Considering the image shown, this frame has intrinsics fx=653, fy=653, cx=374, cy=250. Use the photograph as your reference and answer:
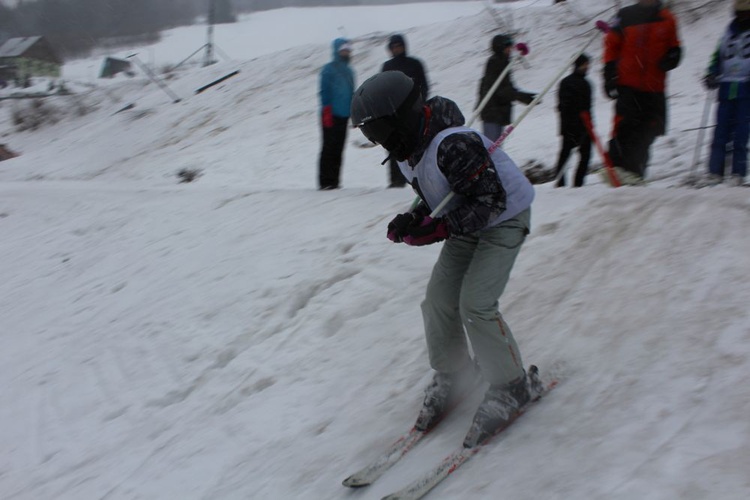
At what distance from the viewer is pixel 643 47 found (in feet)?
21.3

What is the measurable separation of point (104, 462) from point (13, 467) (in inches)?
32.7

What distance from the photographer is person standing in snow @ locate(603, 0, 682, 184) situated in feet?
21.1

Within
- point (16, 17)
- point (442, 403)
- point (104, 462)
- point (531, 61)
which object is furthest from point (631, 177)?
point (16, 17)

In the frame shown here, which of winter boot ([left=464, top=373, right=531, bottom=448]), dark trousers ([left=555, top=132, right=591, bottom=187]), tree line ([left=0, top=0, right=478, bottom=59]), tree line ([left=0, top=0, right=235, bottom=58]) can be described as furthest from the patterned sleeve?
tree line ([left=0, top=0, right=235, bottom=58])

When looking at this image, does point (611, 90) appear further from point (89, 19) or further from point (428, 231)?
→ point (89, 19)

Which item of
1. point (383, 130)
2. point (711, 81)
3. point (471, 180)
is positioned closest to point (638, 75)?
point (711, 81)

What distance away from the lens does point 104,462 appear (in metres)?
4.66

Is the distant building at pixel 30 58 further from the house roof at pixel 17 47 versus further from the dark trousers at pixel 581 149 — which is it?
the dark trousers at pixel 581 149

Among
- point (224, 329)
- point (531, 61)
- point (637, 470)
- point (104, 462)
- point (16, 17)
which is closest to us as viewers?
point (637, 470)

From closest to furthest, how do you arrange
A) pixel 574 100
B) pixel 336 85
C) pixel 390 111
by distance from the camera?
pixel 390 111 < pixel 574 100 < pixel 336 85

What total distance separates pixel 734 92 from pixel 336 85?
176 inches

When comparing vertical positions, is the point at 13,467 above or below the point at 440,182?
below

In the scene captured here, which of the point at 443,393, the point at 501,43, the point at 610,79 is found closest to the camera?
the point at 443,393

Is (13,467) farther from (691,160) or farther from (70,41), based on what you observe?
(70,41)
